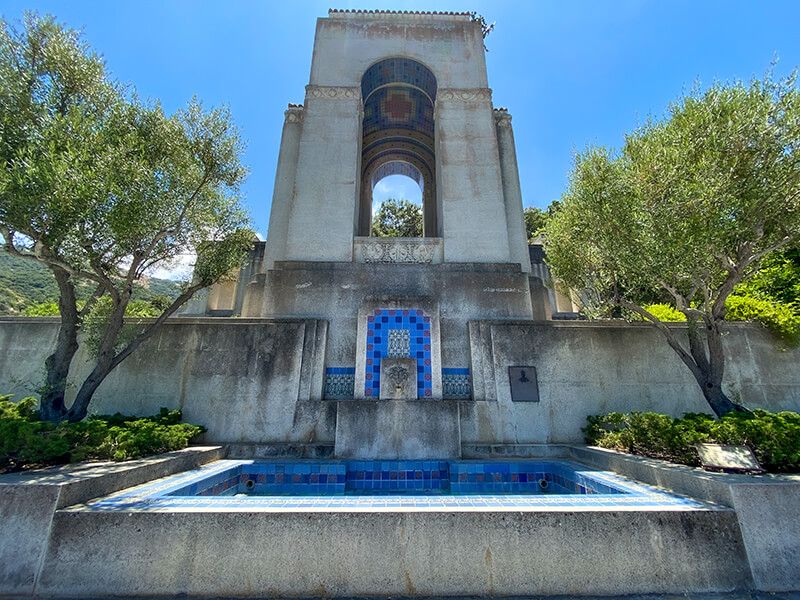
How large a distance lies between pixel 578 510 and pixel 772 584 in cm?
220

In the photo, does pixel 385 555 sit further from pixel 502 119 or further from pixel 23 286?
pixel 23 286

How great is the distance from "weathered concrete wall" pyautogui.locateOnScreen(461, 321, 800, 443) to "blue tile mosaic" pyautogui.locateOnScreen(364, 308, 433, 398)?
139 cm

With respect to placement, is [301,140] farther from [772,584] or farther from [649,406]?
[772,584]

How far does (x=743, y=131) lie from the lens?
24.5 ft

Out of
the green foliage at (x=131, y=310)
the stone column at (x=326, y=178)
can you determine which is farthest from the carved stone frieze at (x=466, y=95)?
the green foliage at (x=131, y=310)

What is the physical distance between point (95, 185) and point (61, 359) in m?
4.08

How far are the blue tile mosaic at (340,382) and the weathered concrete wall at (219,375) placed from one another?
15.9 inches

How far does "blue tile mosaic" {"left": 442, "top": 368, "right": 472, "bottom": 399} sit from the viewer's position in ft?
34.4

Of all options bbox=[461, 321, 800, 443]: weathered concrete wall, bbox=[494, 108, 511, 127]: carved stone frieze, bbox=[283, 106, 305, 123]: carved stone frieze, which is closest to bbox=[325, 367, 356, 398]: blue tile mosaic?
bbox=[461, 321, 800, 443]: weathered concrete wall

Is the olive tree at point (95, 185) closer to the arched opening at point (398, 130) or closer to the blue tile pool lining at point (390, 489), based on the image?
the blue tile pool lining at point (390, 489)

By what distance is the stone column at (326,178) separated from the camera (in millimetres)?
12945

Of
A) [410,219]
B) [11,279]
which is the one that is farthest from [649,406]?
[11,279]

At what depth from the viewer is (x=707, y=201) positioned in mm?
7477

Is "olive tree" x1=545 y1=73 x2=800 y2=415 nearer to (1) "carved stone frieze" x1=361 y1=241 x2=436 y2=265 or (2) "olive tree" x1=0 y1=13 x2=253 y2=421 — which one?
(1) "carved stone frieze" x1=361 y1=241 x2=436 y2=265
